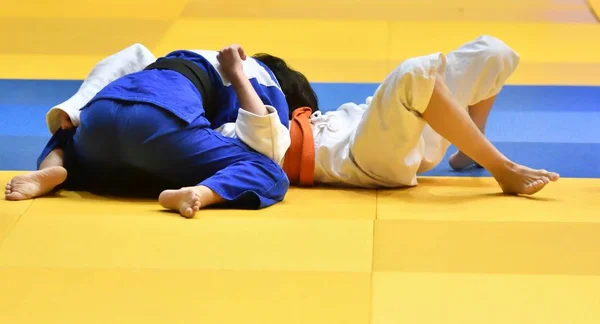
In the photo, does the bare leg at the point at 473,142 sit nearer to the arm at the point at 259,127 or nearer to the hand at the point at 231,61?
the arm at the point at 259,127

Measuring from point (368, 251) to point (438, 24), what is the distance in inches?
150

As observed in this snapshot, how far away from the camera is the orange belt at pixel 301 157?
368cm

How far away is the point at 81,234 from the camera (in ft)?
9.92

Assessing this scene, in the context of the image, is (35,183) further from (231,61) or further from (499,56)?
(499,56)

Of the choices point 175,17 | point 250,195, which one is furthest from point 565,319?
point 175,17

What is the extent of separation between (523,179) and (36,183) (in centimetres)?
181

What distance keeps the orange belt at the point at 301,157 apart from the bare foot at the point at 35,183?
2.87 ft

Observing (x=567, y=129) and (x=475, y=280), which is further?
(x=567, y=129)

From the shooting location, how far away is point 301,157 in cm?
369

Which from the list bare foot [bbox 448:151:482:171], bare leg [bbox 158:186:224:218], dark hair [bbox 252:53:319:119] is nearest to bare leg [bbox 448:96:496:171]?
bare foot [bbox 448:151:482:171]

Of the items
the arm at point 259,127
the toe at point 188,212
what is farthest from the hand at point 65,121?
the toe at point 188,212

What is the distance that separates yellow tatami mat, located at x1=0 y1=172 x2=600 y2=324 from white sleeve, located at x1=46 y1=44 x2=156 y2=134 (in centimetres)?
35

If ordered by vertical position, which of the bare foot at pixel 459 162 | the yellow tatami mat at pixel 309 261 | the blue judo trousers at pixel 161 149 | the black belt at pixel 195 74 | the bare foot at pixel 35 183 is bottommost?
the yellow tatami mat at pixel 309 261

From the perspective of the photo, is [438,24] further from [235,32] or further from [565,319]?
[565,319]
